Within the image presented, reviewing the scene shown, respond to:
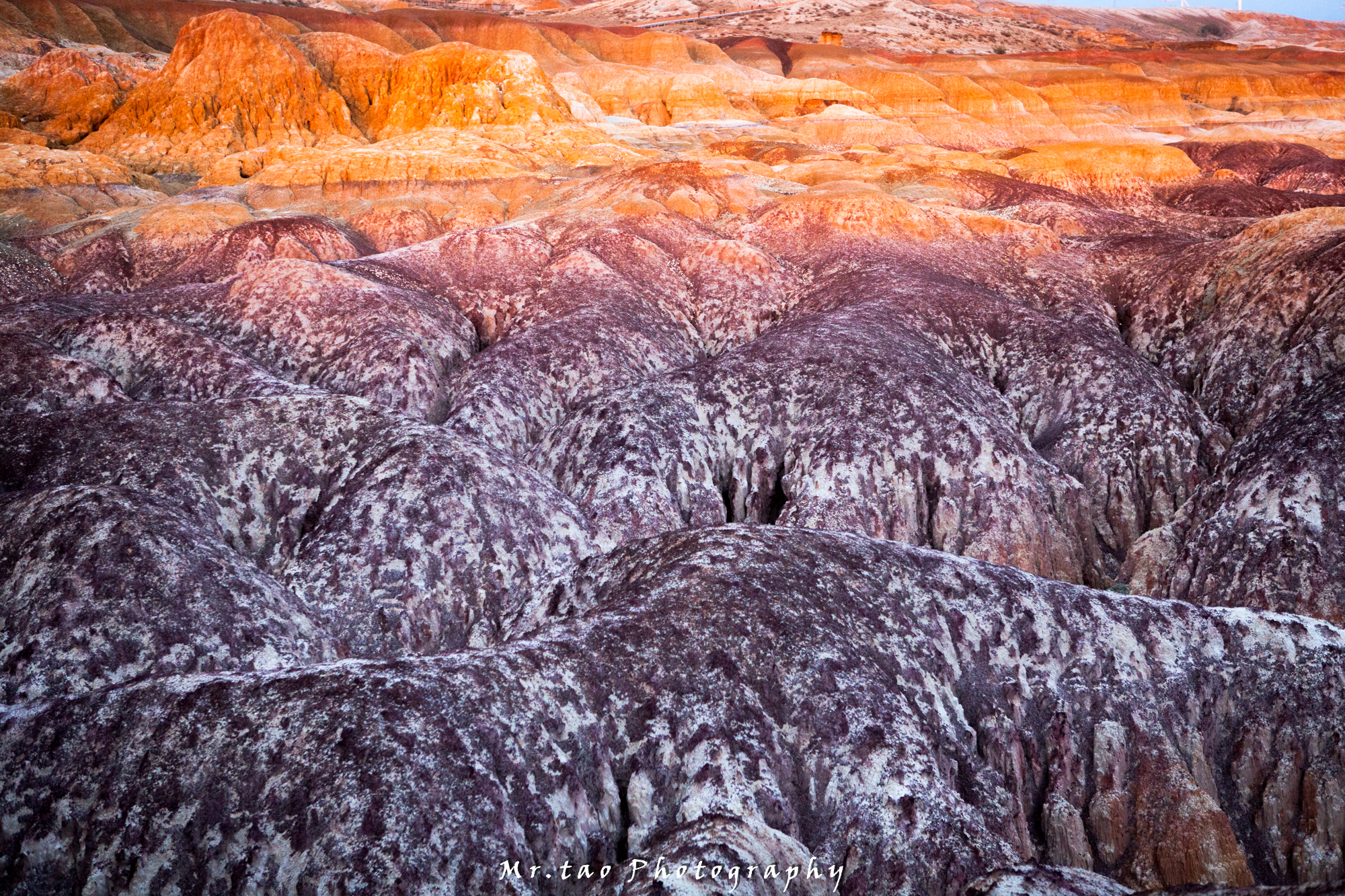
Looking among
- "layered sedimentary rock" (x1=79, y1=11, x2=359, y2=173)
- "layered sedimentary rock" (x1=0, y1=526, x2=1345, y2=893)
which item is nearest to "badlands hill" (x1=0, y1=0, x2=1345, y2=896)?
"layered sedimentary rock" (x1=0, y1=526, x2=1345, y2=893)

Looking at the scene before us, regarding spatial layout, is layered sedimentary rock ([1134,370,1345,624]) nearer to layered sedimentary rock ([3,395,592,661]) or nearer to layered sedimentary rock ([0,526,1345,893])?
layered sedimentary rock ([0,526,1345,893])

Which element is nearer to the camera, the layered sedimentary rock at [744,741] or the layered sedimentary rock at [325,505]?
the layered sedimentary rock at [744,741]

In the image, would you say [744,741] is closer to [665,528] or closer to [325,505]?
[325,505]

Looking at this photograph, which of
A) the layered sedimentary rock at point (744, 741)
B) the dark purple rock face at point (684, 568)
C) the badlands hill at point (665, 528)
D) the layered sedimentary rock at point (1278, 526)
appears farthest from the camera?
the layered sedimentary rock at point (1278, 526)

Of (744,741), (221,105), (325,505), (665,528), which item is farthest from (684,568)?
(221,105)

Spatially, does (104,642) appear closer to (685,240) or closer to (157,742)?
(157,742)

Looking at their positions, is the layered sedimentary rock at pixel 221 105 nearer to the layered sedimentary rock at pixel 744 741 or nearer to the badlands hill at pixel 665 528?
the badlands hill at pixel 665 528

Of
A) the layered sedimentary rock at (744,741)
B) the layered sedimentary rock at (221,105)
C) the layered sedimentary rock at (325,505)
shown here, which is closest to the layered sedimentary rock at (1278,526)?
the layered sedimentary rock at (744,741)
